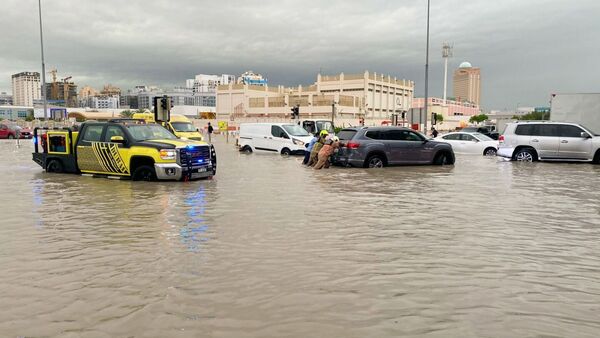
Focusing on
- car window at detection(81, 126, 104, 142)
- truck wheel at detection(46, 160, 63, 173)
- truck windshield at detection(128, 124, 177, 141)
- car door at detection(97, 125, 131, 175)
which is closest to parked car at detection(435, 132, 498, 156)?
truck windshield at detection(128, 124, 177, 141)

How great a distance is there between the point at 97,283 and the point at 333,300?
8.18 ft

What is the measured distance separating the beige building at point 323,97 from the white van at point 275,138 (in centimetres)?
9063

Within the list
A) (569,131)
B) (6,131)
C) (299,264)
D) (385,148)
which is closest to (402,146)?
(385,148)

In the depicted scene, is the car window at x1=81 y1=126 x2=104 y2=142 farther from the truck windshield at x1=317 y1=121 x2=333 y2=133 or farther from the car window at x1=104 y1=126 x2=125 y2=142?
the truck windshield at x1=317 y1=121 x2=333 y2=133

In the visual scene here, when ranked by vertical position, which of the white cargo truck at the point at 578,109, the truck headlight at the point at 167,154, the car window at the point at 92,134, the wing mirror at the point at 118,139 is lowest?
the truck headlight at the point at 167,154

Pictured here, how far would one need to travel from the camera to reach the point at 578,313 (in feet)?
13.8

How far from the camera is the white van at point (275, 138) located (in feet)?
80.7

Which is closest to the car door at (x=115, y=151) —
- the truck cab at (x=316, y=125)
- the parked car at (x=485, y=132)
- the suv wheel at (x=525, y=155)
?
the suv wheel at (x=525, y=155)

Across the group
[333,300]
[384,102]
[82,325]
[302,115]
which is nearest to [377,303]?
[333,300]

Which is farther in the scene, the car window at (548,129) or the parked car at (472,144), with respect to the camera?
the parked car at (472,144)

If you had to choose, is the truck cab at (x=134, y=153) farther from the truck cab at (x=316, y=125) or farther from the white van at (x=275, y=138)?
the truck cab at (x=316, y=125)

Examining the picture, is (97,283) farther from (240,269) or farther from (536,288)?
(536,288)

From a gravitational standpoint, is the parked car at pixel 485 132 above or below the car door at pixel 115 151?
above

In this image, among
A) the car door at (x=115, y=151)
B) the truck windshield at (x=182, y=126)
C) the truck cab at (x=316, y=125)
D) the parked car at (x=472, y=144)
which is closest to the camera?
the car door at (x=115, y=151)
